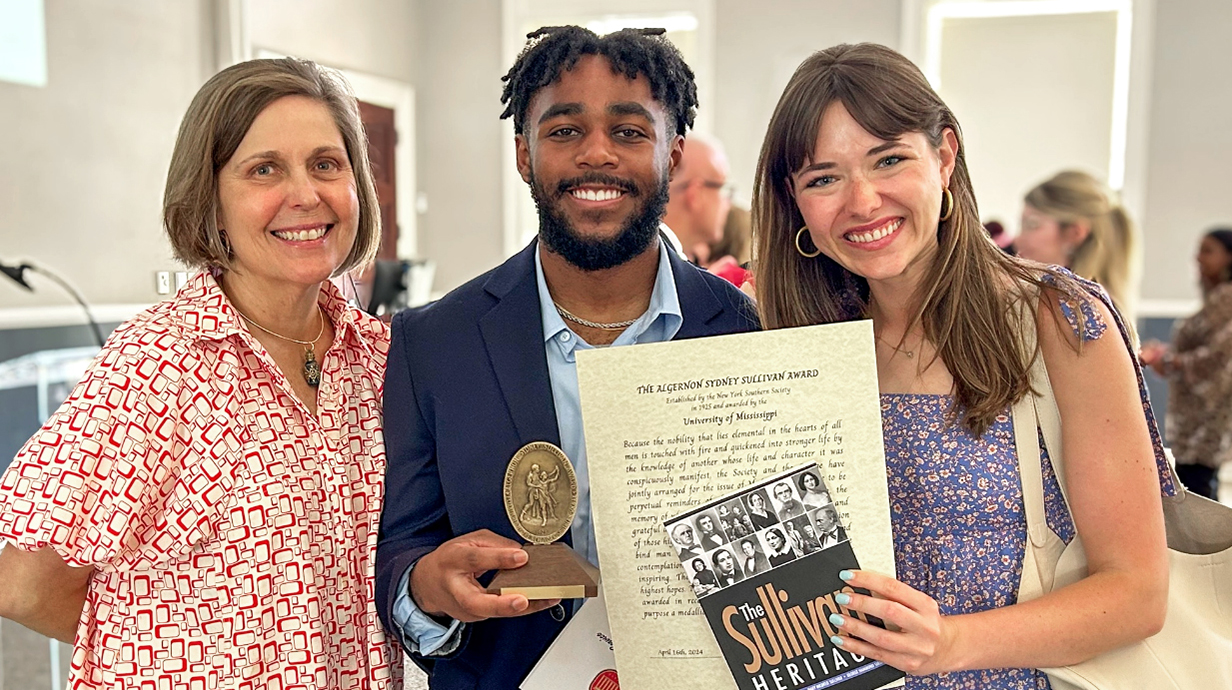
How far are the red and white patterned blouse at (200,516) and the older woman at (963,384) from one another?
80 cm

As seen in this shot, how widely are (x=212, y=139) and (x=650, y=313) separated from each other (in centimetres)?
72

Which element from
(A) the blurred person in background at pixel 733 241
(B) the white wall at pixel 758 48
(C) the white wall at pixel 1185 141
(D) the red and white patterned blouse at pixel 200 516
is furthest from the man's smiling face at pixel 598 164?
(C) the white wall at pixel 1185 141

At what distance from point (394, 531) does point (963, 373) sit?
0.85m

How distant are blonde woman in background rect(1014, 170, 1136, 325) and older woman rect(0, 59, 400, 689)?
320 centimetres

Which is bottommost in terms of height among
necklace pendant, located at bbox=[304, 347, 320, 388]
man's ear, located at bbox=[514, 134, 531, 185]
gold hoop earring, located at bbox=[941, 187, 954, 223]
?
necklace pendant, located at bbox=[304, 347, 320, 388]

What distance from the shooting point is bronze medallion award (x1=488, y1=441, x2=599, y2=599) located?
1.28 m

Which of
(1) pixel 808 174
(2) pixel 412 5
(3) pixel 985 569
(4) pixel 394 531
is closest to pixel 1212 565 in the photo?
(3) pixel 985 569

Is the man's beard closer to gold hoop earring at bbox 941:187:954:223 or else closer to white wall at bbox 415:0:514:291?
gold hoop earring at bbox 941:187:954:223

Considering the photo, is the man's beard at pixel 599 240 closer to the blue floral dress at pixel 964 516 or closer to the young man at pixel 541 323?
the young man at pixel 541 323

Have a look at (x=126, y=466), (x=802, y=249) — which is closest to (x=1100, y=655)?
(x=802, y=249)

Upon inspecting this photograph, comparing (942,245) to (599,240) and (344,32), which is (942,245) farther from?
(344,32)

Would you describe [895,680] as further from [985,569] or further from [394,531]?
[394,531]

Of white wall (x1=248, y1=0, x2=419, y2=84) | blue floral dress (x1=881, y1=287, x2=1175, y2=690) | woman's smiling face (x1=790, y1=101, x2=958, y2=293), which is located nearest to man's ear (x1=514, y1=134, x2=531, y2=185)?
woman's smiling face (x1=790, y1=101, x2=958, y2=293)

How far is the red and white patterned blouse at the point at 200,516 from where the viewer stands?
A: 4.42 ft
